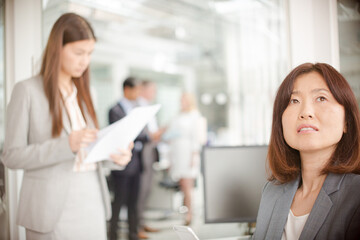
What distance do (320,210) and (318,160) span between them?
0.67 feet

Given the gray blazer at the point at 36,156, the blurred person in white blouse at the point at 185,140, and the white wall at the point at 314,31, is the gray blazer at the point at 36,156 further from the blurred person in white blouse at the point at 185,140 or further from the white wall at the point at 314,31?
the blurred person in white blouse at the point at 185,140

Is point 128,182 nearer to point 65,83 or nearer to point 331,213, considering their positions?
point 65,83

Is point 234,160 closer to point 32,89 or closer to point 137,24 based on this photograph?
point 32,89

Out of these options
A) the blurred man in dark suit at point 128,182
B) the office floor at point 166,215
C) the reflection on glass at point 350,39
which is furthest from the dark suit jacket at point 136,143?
the reflection on glass at point 350,39

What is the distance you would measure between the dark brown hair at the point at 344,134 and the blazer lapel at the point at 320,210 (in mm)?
59

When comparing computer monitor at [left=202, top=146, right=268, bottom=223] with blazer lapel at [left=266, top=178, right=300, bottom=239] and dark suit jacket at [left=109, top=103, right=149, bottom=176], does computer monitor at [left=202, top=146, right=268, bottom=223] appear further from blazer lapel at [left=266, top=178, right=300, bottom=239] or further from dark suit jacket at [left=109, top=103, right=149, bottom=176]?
dark suit jacket at [left=109, top=103, right=149, bottom=176]

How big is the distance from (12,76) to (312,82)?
1.74 meters

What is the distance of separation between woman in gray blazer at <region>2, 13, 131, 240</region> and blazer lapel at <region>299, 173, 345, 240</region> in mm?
900

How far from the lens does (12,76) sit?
2113mm

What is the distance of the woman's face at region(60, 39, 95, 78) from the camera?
64.9 inches

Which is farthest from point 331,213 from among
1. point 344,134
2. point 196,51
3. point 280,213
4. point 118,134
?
point 196,51

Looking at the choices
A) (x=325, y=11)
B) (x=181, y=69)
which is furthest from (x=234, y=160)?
(x=181, y=69)

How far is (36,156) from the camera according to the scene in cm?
149

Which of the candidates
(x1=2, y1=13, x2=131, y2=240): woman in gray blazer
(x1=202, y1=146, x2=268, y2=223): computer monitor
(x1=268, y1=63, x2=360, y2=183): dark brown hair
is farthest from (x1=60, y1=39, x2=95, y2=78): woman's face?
(x1=268, y1=63, x2=360, y2=183): dark brown hair
